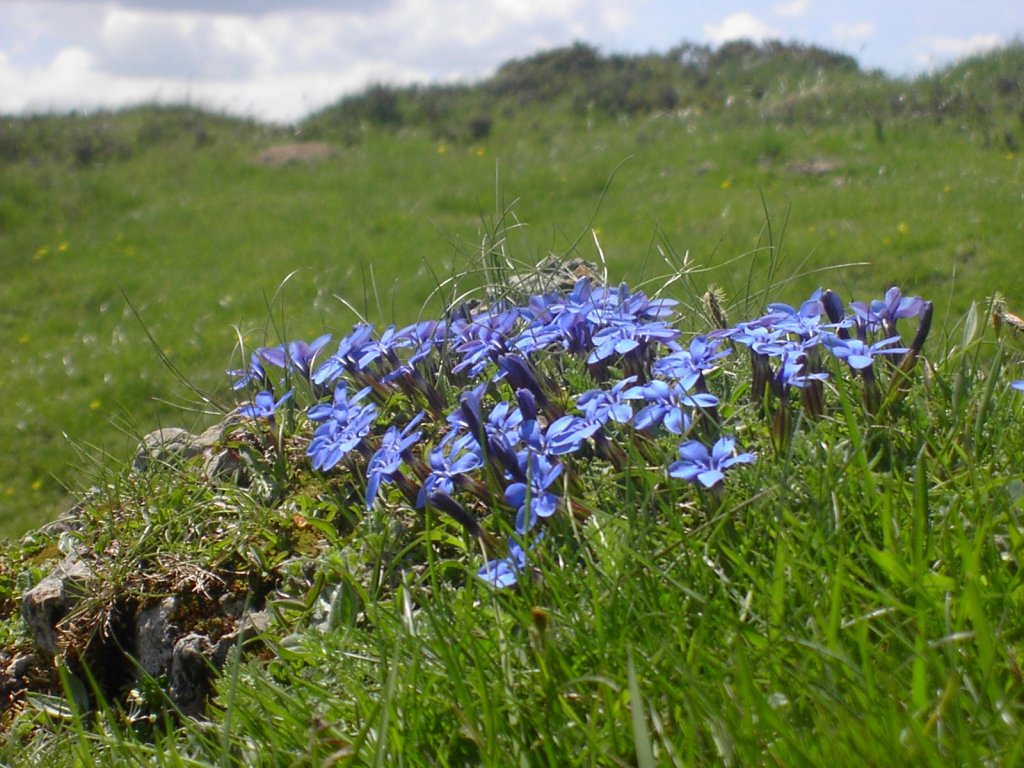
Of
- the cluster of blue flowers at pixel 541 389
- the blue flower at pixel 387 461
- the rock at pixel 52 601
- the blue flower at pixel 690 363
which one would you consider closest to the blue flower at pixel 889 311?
the cluster of blue flowers at pixel 541 389

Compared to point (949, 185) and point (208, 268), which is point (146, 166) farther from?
point (949, 185)

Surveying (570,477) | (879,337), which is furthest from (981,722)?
(879,337)

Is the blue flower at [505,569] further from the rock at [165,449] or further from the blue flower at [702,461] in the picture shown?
the rock at [165,449]

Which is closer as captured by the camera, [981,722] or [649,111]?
[981,722]

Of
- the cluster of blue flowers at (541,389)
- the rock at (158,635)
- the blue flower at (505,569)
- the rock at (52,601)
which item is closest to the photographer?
the blue flower at (505,569)

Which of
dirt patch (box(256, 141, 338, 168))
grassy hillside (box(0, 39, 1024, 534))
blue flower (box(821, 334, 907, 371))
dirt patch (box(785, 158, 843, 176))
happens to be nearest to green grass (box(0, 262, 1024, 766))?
blue flower (box(821, 334, 907, 371))

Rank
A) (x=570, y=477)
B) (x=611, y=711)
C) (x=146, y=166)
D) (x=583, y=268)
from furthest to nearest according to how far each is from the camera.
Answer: (x=146, y=166) < (x=583, y=268) < (x=570, y=477) < (x=611, y=711)

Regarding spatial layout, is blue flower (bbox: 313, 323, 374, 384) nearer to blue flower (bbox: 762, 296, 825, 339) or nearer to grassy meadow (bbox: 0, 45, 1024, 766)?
grassy meadow (bbox: 0, 45, 1024, 766)
